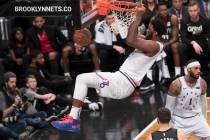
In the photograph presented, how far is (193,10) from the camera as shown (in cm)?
1262

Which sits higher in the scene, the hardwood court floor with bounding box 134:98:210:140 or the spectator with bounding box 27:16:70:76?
the spectator with bounding box 27:16:70:76

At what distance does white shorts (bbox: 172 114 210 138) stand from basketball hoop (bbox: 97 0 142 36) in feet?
4.82

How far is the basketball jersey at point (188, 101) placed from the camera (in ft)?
28.5

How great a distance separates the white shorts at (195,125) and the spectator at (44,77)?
3805 millimetres

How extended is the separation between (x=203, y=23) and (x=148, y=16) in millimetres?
1128

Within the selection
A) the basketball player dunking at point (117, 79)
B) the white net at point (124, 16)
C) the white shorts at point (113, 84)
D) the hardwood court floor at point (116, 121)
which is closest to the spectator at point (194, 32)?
the hardwood court floor at point (116, 121)

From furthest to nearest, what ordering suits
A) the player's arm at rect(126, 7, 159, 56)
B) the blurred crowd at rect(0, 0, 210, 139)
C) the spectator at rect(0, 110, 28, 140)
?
1. the blurred crowd at rect(0, 0, 210, 139)
2. the spectator at rect(0, 110, 28, 140)
3. the player's arm at rect(126, 7, 159, 56)

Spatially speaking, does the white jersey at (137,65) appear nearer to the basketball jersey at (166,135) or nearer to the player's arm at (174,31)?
the basketball jersey at (166,135)

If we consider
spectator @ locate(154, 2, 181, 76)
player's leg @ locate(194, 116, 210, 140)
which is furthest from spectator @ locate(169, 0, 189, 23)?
player's leg @ locate(194, 116, 210, 140)

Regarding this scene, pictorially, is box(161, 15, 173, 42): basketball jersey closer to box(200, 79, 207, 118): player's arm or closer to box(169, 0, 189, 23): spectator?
box(169, 0, 189, 23): spectator

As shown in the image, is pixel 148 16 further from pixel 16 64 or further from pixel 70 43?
pixel 16 64

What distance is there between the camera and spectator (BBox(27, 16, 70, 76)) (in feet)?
41.9

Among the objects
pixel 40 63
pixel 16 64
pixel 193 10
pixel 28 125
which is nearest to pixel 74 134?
pixel 28 125

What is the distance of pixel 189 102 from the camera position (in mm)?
8758
